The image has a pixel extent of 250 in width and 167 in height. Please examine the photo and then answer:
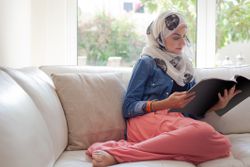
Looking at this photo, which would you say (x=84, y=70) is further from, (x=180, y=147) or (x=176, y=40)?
(x=180, y=147)

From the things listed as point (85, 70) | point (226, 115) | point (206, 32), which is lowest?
point (226, 115)

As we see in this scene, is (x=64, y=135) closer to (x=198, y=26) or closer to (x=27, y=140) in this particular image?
(x=27, y=140)

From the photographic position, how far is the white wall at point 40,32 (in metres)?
2.16

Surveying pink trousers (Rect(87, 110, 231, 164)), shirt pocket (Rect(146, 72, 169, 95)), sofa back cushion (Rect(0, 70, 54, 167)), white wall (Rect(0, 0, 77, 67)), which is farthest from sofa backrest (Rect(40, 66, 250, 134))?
sofa back cushion (Rect(0, 70, 54, 167))

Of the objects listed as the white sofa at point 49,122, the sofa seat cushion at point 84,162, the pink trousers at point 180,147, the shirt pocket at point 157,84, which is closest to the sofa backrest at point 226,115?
the white sofa at point 49,122

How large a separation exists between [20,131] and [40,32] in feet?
5.17

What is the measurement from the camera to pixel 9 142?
1.06 metres

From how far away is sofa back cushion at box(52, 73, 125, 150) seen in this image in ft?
5.82

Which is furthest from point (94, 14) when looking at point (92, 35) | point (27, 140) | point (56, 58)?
point (27, 140)

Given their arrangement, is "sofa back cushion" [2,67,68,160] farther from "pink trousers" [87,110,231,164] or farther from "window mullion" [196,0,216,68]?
"window mullion" [196,0,216,68]

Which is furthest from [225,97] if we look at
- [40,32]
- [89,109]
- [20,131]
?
[40,32]

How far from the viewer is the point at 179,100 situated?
167 cm

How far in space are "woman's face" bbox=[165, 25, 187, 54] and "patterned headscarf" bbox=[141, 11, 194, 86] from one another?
0.02 metres

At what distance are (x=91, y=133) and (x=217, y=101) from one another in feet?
2.15
